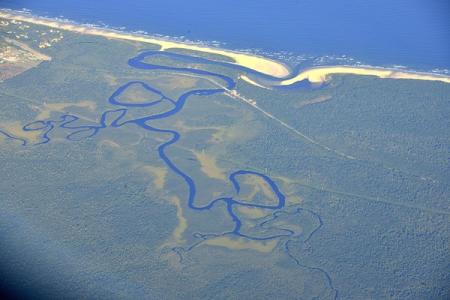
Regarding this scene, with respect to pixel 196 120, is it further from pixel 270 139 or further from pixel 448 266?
pixel 448 266

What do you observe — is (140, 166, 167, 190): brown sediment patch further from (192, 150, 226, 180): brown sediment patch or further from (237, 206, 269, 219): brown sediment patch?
(237, 206, 269, 219): brown sediment patch

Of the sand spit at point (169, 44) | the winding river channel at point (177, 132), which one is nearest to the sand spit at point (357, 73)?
the sand spit at point (169, 44)

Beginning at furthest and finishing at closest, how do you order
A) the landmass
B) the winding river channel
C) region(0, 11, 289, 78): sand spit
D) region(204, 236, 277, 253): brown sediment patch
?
region(0, 11, 289, 78): sand spit, the winding river channel, region(204, 236, 277, 253): brown sediment patch, the landmass

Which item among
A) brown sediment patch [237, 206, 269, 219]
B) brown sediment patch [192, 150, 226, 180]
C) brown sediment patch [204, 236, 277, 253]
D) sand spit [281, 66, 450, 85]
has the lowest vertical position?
brown sediment patch [204, 236, 277, 253]

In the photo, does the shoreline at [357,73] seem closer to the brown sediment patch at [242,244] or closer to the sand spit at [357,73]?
the sand spit at [357,73]

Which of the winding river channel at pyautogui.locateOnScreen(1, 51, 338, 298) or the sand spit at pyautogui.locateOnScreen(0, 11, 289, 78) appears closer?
the winding river channel at pyautogui.locateOnScreen(1, 51, 338, 298)

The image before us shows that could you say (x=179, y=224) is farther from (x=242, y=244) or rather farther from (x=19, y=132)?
(x=19, y=132)

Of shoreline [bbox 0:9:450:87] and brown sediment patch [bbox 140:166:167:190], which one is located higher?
shoreline [bbox 0:9:450:87]

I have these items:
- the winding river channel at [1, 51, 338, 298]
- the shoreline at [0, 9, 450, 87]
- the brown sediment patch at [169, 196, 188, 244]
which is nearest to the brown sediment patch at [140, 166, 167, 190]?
the winding river channel at [1, 51, 338, 298]
